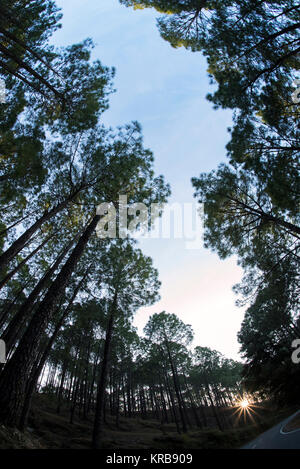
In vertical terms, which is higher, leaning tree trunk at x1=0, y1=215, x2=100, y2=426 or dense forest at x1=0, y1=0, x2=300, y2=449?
dense forest at x1=0, y1=0, x2=300, y2=449

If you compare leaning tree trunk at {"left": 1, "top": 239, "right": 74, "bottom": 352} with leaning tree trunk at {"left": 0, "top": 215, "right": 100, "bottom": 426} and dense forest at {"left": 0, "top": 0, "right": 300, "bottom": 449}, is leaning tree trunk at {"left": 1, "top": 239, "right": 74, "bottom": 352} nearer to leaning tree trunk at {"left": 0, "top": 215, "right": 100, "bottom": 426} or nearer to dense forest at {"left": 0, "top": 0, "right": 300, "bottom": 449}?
dense forest at {"left": 0, "top": 0, "right": 300, "bottom": 449}

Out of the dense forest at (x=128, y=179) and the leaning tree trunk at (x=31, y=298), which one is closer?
the dense forest at (x=128, y=179)

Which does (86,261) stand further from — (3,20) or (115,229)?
(3,20)

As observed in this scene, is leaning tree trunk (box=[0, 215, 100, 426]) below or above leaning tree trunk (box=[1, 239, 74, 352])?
below

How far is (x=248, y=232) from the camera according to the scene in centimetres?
955

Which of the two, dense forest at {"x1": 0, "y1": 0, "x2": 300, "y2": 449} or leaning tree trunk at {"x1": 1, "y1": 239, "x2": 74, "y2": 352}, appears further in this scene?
leaning tree trunk at {"x1": 1, "y1": 239, "x2": 74, "y2": 352}

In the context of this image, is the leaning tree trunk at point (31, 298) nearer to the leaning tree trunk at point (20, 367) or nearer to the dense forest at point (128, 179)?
the dense forest at point (128, 179)

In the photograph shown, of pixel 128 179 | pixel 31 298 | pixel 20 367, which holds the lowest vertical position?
pixel 20 367

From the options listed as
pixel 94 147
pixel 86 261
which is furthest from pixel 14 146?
pixel 86 261

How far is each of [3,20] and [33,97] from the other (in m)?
1.91

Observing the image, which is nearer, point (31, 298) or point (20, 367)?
point (20, 367)

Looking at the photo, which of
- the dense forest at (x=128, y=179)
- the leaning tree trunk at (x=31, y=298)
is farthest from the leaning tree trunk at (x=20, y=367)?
the leaning tree trunk at (x=31, y=298)

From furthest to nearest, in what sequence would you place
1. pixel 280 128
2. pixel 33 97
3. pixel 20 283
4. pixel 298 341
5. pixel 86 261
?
pixel 20 283, pixel 86 261, pixel 298 341, pixel 33 97, pixel 280 128

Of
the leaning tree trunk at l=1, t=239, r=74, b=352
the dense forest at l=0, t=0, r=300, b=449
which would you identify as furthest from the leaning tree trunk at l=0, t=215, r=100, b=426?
the leaning tree trunk at l=1, t=239, r=74, b=352
